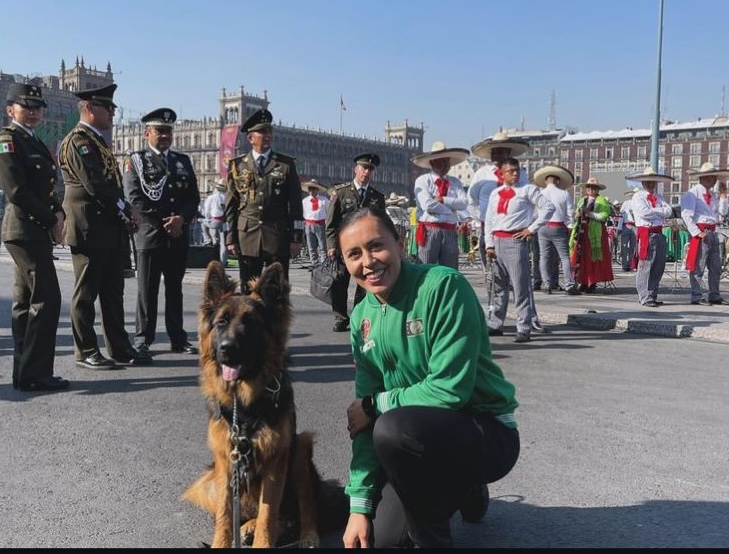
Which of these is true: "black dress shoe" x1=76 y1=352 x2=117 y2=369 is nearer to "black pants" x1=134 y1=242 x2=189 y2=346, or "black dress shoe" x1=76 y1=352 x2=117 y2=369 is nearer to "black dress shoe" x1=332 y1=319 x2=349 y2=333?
"black pants" x1=134 y1=242 x2=189 y2=346

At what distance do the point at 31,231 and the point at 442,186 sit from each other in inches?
214

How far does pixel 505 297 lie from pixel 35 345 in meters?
5.73

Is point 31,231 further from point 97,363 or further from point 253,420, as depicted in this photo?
point 253,420

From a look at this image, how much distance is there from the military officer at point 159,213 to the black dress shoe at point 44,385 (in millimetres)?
1351

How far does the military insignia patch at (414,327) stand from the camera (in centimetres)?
316

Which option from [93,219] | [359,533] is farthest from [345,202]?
[359,533]

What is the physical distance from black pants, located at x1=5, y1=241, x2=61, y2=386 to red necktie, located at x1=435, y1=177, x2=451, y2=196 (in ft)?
Answer: 17.1

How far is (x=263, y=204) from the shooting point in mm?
8117

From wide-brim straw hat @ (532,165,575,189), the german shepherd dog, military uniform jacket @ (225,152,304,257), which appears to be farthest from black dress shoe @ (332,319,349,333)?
wide-brim straw hat @ (532,165,575,189)

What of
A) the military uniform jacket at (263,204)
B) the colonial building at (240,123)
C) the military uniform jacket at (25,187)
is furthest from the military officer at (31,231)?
the colonial building at (240,123)

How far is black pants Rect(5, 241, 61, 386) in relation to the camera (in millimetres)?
6219

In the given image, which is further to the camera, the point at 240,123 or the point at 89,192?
the point at 240,123

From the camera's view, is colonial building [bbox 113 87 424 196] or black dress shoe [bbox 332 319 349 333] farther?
colonial building [bbox 113 87 424 196]

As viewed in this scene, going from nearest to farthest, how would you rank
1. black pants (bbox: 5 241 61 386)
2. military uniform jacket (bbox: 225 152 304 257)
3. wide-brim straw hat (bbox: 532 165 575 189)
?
black pants (bbox: 5 241 61 386)
military uniform jacket (bbox: 225 152 304 257)
wide-brim straw hat (bbox: 532 165 575 189)
